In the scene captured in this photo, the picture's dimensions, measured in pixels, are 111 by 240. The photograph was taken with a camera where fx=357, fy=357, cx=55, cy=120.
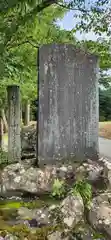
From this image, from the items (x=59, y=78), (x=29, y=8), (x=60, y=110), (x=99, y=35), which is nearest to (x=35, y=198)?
(x=60, y=110)

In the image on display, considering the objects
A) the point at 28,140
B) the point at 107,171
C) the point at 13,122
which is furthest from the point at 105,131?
the point at 107,171

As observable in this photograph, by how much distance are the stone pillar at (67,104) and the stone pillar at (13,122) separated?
4.33ft

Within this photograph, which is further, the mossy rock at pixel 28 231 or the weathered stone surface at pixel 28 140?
the weathered stone surface at pixel 28 140

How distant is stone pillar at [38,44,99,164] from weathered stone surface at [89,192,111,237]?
1882 millimetres

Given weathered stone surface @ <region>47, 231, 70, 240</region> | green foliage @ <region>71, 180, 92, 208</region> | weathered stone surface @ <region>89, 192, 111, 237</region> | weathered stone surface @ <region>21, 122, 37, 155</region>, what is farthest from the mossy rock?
weathered stone surface @ <region>21, 122, 37, 155</region>

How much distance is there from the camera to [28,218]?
4.02m

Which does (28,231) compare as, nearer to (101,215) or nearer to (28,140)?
(101,215)

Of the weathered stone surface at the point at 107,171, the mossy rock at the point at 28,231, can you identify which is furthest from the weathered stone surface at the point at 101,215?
the weathered stone surface at the point at 107,171

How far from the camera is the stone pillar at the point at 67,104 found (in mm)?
5648

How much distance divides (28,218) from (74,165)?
1.80m

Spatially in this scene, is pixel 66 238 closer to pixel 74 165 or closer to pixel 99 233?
pixel 99 233

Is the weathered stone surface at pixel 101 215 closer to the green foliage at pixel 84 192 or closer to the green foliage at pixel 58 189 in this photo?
the green foliage at pixel 84 192

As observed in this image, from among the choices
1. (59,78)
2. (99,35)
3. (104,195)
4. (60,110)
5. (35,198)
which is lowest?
(35,198)

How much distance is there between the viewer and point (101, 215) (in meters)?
3.71
